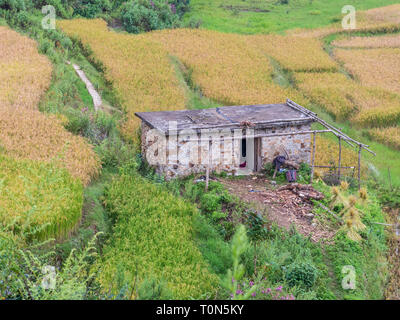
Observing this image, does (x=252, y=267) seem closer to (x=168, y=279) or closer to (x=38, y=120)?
(x=168, y=279)

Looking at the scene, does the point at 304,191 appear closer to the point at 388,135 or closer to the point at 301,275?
the point at 301,275

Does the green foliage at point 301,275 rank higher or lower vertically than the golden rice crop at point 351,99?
lower

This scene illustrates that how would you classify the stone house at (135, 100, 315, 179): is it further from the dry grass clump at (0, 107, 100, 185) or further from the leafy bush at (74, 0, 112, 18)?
the leafy bush at (74, 0, 112, 18)

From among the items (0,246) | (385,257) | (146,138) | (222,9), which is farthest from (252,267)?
(222,9)

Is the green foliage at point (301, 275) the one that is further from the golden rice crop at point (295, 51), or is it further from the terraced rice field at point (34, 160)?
the golden rice crop at point (295, 51)

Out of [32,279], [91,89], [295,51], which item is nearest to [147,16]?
[295,51]

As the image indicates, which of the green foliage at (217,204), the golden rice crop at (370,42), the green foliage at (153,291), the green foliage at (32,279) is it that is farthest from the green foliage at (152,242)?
the golden rice crop at (370,42)
